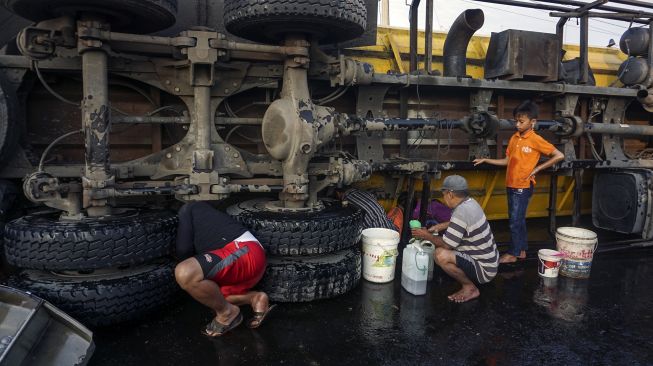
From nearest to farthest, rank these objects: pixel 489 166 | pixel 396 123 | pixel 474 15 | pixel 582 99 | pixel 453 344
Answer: pixel 453 344
pixel 396 123
pixel 474 15
pixel 489 166
pixel 582 99

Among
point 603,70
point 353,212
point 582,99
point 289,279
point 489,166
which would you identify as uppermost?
point 603,70

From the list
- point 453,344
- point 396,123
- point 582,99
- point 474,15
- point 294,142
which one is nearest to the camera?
point 453,344

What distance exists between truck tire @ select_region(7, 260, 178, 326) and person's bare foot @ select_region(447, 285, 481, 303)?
7.03ft

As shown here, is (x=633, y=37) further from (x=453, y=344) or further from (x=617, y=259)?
(x=453, y=344)

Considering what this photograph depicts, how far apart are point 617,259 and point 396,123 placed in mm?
2816

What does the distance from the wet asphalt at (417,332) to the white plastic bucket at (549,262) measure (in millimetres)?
225

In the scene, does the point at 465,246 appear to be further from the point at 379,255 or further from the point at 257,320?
the point at 257,320

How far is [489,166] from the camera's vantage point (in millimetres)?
5172

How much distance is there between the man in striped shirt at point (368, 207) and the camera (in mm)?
4344

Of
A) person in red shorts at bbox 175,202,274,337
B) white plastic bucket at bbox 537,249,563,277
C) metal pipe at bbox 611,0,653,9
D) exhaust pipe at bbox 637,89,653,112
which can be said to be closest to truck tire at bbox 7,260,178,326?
person in red shorts at bbox 175,202,274,337

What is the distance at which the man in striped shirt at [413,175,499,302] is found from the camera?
358 cm

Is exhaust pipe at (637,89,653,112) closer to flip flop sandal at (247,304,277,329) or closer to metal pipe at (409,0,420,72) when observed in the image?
metal pipe at (409,0,420,72)

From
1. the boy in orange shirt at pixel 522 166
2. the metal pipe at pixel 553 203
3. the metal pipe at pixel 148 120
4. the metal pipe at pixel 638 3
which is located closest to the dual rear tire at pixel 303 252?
the metal pipe at pixel 148 120

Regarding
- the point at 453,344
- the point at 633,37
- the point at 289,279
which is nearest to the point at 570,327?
the point at 453,344
